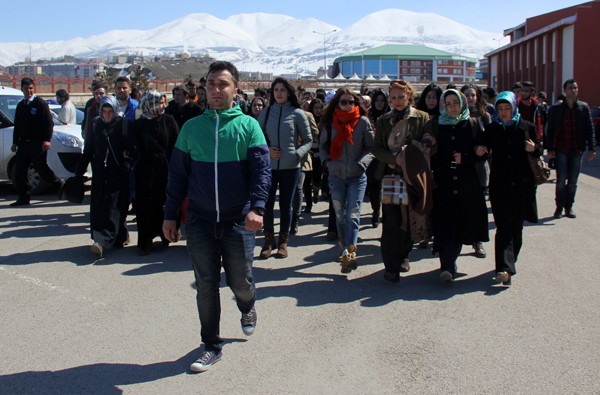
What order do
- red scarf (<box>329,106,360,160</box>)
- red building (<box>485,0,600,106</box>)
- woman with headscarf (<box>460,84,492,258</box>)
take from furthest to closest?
red building (<box>485,0,600,106</box>)
woman with headscarf (<box>460,84,492,258</box>)
red scarf (<box>329,106,360,160</box>)

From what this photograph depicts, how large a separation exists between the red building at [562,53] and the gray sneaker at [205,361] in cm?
3588

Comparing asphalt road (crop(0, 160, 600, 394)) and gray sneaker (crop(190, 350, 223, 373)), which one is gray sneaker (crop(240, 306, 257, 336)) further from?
gray sneaker (crop(190, 350, 223, 373))

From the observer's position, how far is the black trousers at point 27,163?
11570 millimetres

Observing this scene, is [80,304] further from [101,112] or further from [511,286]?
[511,286]

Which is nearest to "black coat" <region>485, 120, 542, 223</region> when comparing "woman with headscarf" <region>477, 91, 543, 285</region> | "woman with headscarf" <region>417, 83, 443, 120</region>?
"woman with headscarf" <region>477, 91, 543, 285</region>

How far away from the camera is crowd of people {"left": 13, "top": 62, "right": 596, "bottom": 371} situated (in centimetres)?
465

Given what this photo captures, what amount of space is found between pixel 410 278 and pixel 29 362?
3.79 meters

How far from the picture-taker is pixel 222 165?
15.0ft

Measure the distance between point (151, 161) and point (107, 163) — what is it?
0.51 m

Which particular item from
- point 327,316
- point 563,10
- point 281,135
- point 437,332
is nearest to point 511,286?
point 437,332

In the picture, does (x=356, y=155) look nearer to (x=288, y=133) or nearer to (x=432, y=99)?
(x=288, y=133)

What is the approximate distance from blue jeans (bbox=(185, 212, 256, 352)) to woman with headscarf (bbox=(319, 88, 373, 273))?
8.61 ft

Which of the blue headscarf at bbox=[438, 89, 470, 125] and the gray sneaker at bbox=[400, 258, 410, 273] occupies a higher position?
the blue headscarf at bbox=[438, 89, 470, 125]

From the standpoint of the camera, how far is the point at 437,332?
18.0ft
